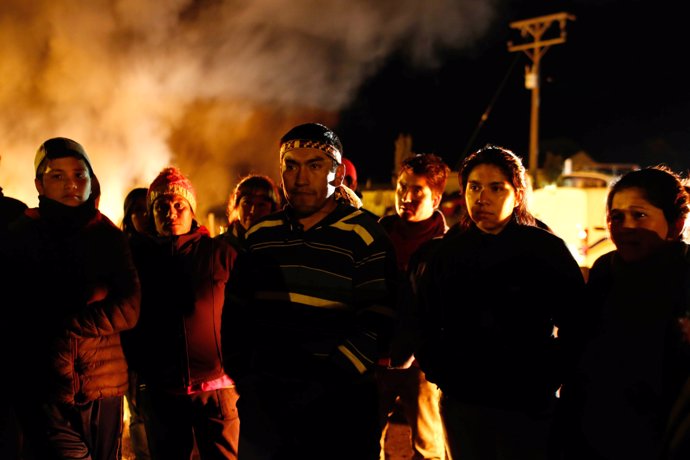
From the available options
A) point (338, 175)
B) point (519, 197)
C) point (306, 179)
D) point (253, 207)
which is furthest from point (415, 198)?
point (306, 179)

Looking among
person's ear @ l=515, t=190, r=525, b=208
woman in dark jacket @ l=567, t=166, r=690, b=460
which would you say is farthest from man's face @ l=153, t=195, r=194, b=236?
woman in dark jacket @ l=567, t=166, r=690, b=460

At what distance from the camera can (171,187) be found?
352cm

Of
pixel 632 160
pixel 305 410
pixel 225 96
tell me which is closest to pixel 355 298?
pixel 305 410

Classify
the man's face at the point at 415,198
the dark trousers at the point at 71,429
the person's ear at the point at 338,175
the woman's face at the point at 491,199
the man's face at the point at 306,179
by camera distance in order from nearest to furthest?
the man's face at the point at 306,179
the person's ear at the point at 338,175
the woman's face at the point at 491,199
the dark trousers at the point at 71,429
the man's face at the point at 415,198

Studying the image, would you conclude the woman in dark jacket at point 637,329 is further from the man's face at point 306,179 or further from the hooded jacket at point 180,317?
the hooded jacket at point 180,317

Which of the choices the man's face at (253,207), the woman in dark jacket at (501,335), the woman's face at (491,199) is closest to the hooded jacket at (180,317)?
the man's face at (253,207)

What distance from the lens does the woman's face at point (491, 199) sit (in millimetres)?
2691

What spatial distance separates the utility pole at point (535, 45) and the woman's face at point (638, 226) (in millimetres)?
16864

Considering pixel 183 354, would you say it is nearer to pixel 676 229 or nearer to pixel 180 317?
pixel 180 317

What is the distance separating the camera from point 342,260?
7.70ft

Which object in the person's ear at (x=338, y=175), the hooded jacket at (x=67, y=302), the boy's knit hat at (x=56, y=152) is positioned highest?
the boy's knit hat at (x=56, y=152)

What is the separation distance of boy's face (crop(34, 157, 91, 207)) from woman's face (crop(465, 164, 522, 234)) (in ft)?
6.89

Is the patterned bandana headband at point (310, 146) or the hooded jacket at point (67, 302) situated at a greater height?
the patterned bandana headband at point (310, 146)

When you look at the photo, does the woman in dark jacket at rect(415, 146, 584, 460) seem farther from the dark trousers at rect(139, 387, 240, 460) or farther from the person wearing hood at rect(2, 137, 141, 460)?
the person wearing hood at rect(2, 137, 141, 460)
